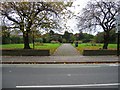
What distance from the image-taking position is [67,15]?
1577cm

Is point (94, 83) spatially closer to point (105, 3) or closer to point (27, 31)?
point (27, 31)

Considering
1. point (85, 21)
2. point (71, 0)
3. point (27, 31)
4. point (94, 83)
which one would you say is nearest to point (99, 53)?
point (85, 21)

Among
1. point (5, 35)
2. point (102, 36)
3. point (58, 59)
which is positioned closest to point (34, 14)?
point (5, 35)

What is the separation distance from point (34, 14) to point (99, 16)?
15.6 feet

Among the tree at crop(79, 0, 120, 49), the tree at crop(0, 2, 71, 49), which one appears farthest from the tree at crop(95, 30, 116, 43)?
the tree at crop(0, 2, 71, 49)

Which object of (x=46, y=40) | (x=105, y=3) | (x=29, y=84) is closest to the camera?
(x=29, y=84)

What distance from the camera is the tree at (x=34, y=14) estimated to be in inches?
601

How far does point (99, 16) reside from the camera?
17.5 meters

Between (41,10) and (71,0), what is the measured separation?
202 centimetres

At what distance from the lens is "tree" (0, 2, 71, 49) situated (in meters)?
15.3

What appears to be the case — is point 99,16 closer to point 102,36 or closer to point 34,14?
point 102,36

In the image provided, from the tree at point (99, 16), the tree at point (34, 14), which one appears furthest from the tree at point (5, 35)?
the tree at point (99, 16)

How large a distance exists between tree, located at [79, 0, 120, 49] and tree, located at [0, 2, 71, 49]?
2.42m

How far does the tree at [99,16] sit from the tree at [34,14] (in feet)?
7.94
